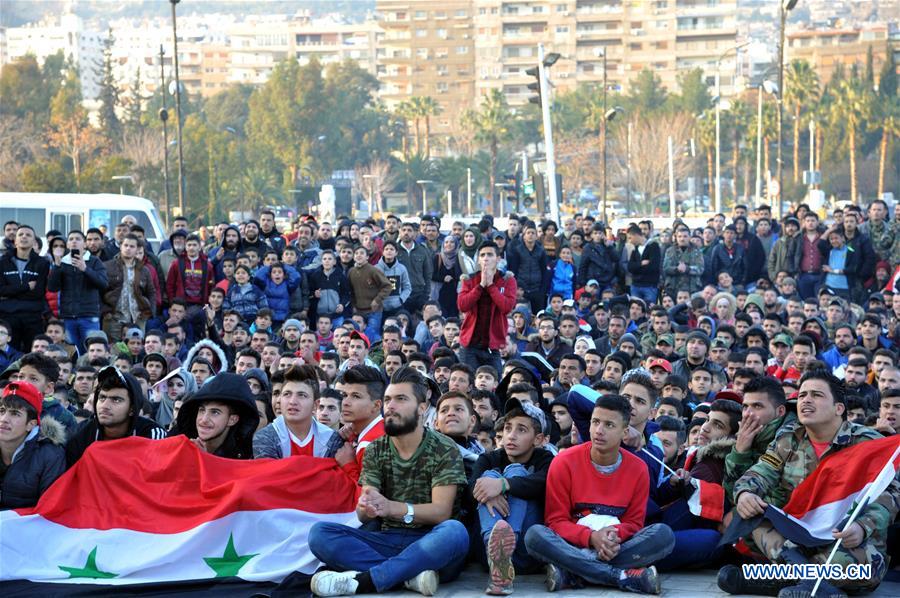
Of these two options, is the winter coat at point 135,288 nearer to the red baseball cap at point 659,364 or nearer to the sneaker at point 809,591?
the red baseball cap at point 659,364

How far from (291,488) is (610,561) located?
2.00m

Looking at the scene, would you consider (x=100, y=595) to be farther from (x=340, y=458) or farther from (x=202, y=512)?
(x=340, y=458)

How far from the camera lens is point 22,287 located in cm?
1572

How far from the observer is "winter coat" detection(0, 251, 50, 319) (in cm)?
1572

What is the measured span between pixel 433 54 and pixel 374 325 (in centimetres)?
15085

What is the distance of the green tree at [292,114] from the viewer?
101625 mm

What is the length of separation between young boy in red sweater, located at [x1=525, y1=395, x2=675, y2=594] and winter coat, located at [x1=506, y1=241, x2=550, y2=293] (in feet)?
37.4

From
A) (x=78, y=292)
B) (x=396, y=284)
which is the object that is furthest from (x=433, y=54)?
(x=78, y=292)

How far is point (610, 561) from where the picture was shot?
761 cm

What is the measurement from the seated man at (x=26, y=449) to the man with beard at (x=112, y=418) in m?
0.12

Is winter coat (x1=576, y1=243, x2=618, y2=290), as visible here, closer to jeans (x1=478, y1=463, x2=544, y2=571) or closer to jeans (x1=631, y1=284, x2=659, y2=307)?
jeans (x1=631, y1=284, x2=659, y2=307)

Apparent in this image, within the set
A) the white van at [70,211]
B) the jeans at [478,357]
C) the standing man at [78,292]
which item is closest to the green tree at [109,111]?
the white van at [70,211]

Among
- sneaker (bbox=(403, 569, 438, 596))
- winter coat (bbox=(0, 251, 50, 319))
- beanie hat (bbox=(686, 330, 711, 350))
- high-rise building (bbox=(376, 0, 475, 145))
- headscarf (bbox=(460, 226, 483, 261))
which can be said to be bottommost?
sneaker (bbox=(403, 569, 438, 596))

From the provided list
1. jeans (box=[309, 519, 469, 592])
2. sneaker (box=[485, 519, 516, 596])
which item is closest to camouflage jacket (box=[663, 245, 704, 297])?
jeans (box=[309, 519, 469, 592])
